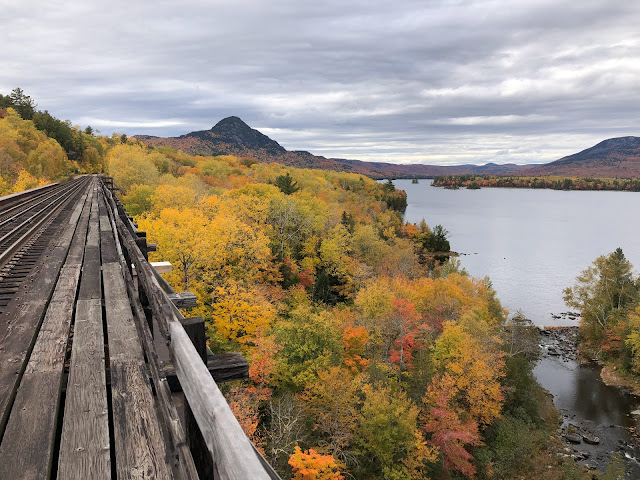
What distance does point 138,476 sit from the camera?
8.29ft

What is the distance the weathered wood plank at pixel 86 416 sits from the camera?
2.66 m

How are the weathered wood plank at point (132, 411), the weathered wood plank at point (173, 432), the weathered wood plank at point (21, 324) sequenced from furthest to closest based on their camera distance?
the weathered wood plank at point (21, 324) < the weathered wood plank at point (132, 411) < the weathered wood plank at point (173, 432)

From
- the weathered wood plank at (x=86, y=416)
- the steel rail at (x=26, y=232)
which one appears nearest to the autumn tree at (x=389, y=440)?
the steel rail at (x=26, y=232)

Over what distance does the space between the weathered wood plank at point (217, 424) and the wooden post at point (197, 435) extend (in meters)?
0.44

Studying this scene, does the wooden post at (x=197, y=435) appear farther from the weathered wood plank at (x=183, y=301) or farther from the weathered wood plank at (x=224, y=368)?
the weathered wood plank at (x=183, y=301)

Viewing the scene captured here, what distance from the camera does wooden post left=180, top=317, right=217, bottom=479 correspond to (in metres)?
2.78

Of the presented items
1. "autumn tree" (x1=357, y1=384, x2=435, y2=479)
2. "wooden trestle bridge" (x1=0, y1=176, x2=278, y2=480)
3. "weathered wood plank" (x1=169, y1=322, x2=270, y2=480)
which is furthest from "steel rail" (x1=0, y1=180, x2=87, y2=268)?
"autumn tree" (x1=357, y1=384, x2=435, y2=479)

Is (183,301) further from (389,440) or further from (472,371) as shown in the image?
(472,371)

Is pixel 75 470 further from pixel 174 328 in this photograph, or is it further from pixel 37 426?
pixel 174 328

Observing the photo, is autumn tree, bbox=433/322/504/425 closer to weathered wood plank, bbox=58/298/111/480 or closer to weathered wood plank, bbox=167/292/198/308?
weathered wood plank, bbox=167/292/198/308

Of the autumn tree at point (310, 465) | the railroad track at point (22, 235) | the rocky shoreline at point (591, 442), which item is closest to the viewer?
the railroad track at point (22, 235)

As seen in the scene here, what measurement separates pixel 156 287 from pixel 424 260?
86.6 m

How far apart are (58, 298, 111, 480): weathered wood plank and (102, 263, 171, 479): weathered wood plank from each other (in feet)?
0.32

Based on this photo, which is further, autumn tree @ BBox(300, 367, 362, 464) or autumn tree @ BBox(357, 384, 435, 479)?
autumn tree @ BBox(300, 367, 362, 464)
